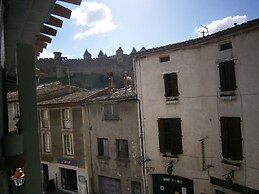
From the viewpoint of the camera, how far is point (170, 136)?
19.8 meters

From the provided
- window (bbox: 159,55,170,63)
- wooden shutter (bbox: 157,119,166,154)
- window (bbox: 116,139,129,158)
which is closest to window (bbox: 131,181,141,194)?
window (bbox: 116,139,129,158)

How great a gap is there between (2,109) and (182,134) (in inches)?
695

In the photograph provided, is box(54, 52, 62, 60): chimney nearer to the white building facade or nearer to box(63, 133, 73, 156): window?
box(63, 133, 73, 156): window

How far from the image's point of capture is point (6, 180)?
2.13 meters

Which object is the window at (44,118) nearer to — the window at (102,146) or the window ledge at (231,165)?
the window at (102,146)

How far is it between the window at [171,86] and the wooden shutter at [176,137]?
58.8 inches

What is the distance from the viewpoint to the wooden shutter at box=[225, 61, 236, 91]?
1574 centimetres

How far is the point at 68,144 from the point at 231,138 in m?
16.4

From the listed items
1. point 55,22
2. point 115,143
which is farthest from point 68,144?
point 55,22

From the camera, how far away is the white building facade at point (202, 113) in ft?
49.5

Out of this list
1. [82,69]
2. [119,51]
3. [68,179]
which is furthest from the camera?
[119,51]

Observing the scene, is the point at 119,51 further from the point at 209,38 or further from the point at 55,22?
the point at 55,22

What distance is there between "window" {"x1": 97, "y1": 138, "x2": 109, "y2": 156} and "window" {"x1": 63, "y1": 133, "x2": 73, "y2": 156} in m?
3.70

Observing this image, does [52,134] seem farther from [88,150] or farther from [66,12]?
[66,12]
